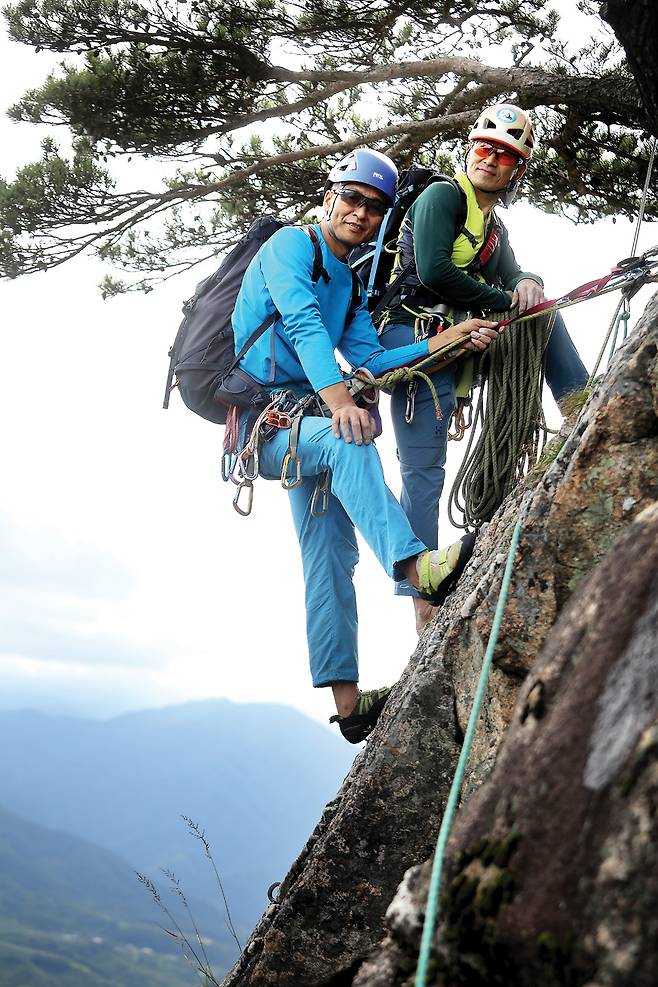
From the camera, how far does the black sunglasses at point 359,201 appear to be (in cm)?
412

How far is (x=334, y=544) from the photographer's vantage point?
4.36 metres

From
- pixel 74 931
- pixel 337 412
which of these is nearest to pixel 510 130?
pixel 337 412

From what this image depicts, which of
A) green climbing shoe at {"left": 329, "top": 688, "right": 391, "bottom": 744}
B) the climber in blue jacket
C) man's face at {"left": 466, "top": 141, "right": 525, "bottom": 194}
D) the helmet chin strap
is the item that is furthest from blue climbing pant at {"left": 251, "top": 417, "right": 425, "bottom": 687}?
man's face at {"left": 466, "top": 141, "right": 525, "bottom": 194}

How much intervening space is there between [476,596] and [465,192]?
2.01m

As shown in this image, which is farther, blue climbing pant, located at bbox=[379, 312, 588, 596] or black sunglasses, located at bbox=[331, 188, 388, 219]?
blue climbing pant, located at bbox=[379, 312, 588, 596]

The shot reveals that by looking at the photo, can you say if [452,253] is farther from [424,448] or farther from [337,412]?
[337,412]

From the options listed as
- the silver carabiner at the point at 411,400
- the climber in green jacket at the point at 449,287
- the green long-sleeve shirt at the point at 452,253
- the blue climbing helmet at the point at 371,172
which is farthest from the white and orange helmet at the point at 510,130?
the silver carabiner at the point at 411,400

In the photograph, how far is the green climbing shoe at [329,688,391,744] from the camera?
4070 mm

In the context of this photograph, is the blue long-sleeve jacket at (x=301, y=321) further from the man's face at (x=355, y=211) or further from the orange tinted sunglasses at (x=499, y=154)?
the orange tinted sunglasses at (x=499, y=154)

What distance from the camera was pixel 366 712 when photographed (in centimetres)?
409

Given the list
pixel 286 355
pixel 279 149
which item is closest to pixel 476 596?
pixel 286 355

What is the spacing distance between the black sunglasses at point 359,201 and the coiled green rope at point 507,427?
842 mm

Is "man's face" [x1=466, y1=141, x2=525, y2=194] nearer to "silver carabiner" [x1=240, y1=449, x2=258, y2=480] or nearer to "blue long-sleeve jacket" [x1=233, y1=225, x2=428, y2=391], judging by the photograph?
"blue long-sleeve jacket" [x1=233, y1=225, x2=428, y2=391]

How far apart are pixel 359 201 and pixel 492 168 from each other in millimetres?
700
